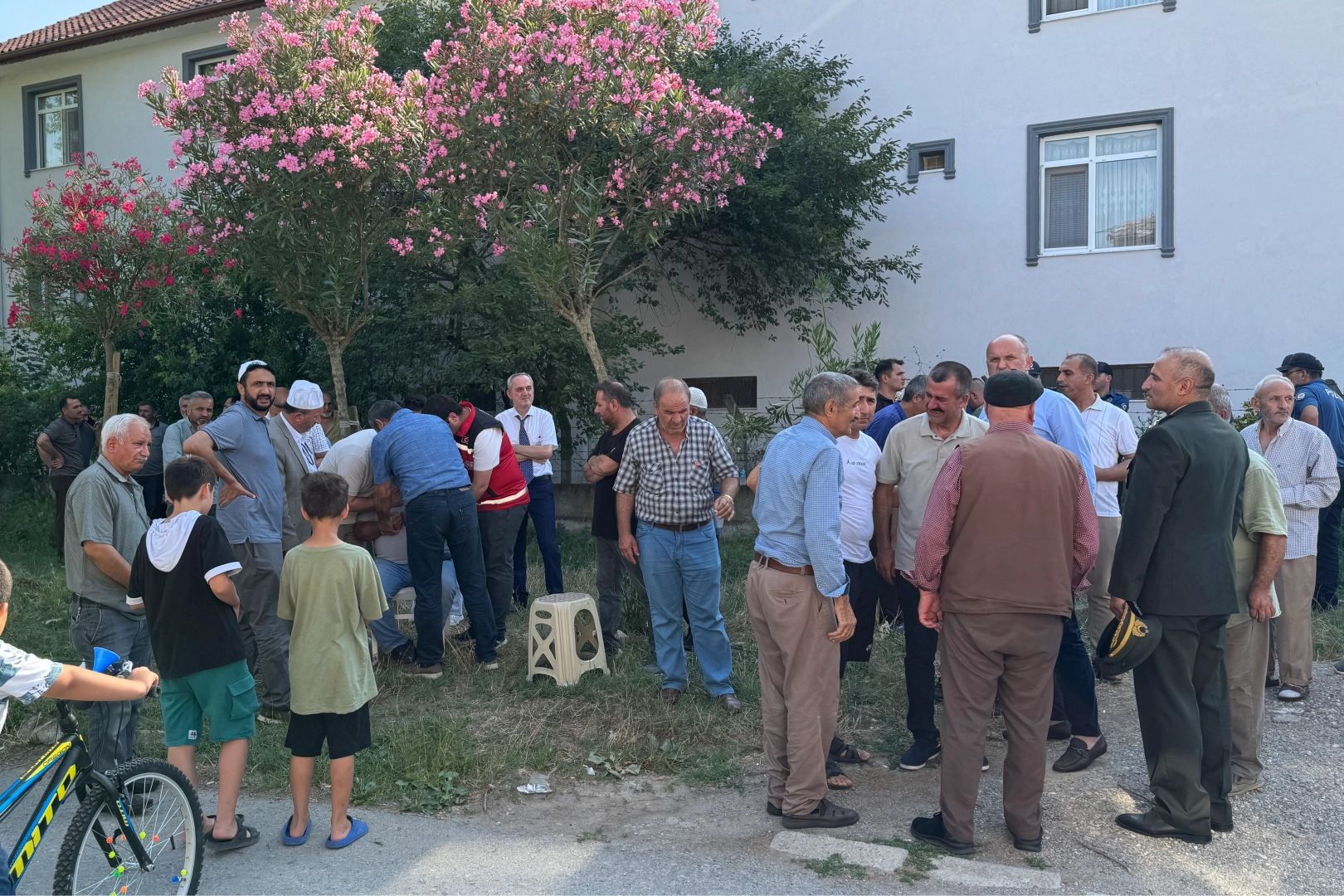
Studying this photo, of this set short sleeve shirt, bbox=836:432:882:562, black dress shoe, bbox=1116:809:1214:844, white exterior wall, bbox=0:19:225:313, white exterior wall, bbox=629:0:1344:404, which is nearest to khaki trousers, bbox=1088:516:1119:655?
short sleeve shirt, bbox=836:432:882:562

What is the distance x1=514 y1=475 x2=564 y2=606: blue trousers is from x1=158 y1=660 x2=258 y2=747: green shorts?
13.2 ft

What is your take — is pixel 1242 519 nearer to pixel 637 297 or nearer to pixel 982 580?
pixel 982 580

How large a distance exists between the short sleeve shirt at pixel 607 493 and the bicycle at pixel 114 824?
3.36 metres

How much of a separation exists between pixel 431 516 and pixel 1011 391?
12.4 feet

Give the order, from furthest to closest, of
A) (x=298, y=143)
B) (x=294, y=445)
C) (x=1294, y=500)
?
(x=298, y=143), (x=294, y=445), (x=1294, y=500)

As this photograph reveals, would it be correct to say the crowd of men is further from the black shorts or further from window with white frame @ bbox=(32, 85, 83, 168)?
window with white frame @ bbox=(32, 85, 83, 168)

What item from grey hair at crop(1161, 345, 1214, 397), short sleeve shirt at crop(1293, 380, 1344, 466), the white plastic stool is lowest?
the white plastic stool

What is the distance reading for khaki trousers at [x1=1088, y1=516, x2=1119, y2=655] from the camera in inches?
235

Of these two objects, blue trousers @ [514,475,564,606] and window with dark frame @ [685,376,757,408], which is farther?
window with dark frame @ [685,376,757,408]

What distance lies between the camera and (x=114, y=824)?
3.52 meters

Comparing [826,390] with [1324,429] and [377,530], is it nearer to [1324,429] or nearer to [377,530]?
[377,530]

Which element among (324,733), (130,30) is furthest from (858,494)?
(130,30)

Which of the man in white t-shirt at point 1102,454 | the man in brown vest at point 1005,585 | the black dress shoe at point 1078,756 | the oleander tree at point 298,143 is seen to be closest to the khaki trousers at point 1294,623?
the man in white t-shirt at point 1102,454

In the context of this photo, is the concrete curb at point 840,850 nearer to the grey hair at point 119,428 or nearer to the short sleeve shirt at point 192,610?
the short sleeve shirt at point 192,610
